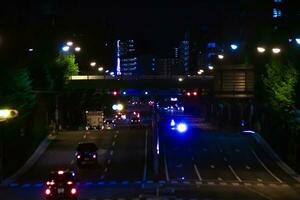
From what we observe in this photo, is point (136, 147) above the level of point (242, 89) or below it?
below

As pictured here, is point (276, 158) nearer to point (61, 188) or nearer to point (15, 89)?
point (15, 89)

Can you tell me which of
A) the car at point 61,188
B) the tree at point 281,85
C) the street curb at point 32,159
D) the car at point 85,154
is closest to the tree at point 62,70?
the street curb at point 32,159

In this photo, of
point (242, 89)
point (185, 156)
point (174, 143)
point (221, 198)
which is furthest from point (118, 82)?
point (221, 198)

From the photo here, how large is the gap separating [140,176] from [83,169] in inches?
280

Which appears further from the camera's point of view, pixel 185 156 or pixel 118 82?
pixel 118 82

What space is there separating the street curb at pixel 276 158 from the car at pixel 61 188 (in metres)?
27.6

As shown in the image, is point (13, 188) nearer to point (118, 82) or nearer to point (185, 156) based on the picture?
point (185, 156)

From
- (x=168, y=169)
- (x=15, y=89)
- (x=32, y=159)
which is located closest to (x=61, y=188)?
(x=168, y=169)

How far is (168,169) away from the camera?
67.2 metres

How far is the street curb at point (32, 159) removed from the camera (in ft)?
201

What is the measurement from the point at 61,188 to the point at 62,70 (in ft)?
220

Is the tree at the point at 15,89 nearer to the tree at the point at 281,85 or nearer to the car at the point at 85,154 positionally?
the car at the point at 85,154

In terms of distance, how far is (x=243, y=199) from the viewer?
4466 centimetres

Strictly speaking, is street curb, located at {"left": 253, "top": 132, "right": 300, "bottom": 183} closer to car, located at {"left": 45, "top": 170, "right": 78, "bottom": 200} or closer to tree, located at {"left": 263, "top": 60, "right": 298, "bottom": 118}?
tree, located at {"left": 263, "top": 60, "right": 298, "bottom": 118}
